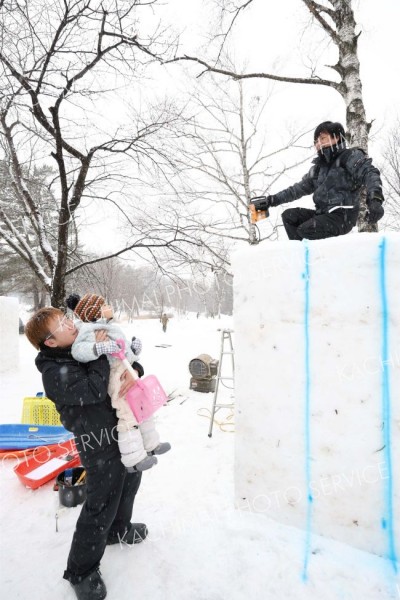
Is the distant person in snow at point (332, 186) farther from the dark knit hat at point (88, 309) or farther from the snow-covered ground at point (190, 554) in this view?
the snow-covered ground at point (190, 554)

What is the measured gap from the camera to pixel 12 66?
4.49m

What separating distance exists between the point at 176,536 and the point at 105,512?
30.4 inches

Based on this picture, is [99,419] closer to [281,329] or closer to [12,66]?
[281,329]

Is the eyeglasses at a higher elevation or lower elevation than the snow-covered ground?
higher

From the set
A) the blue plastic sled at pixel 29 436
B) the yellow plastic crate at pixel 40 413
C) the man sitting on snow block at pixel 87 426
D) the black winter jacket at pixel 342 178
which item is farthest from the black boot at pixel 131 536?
the black winter jacket at pixel 342 178

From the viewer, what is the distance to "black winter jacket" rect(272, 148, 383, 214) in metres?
2.59

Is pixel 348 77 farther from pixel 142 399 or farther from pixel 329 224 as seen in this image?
pixel 142 399

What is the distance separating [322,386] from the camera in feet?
7.03

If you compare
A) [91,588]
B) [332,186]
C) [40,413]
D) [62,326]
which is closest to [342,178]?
[332,186]

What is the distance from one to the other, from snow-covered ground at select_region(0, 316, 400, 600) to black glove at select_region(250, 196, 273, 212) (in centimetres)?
271

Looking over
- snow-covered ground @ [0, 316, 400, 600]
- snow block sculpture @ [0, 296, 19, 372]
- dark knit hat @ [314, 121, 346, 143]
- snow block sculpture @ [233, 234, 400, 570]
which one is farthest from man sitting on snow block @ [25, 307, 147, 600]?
snow block sculpture @ [0, 296, 19, 372]

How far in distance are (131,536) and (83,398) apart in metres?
1.29

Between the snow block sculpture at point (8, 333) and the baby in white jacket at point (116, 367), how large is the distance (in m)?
7.45

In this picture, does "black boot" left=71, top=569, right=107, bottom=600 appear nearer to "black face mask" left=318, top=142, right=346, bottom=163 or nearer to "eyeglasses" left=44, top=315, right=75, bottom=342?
"eyeglasses" left=44, top=315, right=75, bottom=342
